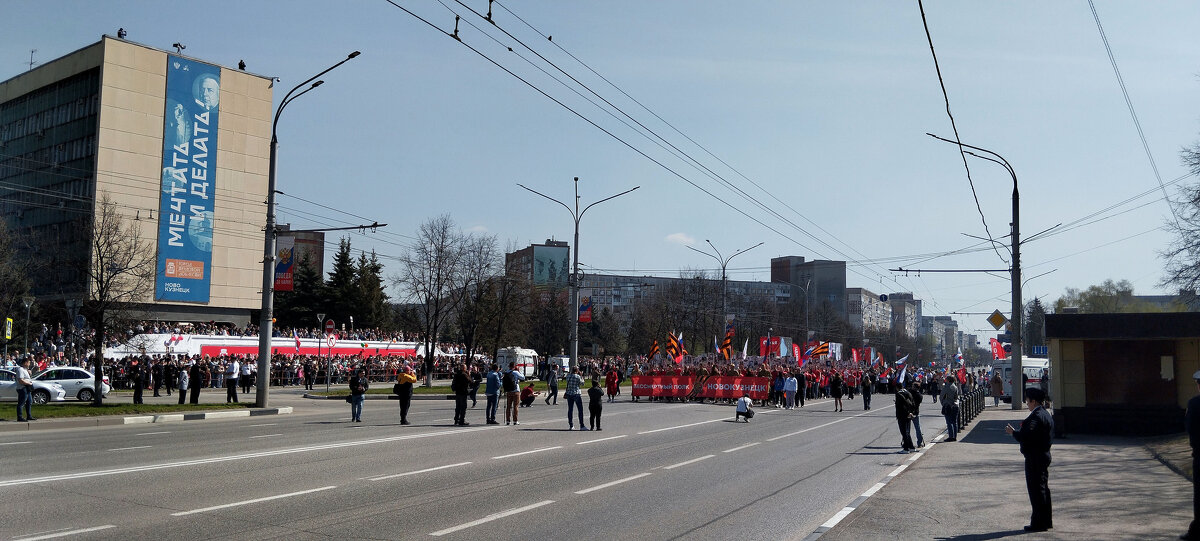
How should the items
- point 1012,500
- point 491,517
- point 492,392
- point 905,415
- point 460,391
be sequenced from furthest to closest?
point 492,392 → point 460,391 → point 905,415 → point 1012,500 → point 491,517

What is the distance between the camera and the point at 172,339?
46.4 metres

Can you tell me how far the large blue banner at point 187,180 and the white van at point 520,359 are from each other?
23.2m

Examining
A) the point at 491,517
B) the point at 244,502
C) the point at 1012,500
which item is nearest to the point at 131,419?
the point at 244,502

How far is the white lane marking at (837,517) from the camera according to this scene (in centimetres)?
980

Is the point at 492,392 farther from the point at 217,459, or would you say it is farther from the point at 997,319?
the point at 997,319

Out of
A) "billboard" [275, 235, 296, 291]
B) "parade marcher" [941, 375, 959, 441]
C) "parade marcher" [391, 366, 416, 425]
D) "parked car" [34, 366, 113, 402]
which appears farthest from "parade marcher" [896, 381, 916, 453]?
"parked car" [34, 366, 113, 402]

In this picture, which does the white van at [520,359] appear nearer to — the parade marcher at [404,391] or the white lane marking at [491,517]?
the parade marcher at [404,391]

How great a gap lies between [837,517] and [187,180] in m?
67.0

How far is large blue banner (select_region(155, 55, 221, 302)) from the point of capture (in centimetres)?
6594

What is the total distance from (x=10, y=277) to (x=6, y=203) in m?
34.2

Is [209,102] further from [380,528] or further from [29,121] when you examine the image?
[380,528]

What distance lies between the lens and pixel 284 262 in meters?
30.8

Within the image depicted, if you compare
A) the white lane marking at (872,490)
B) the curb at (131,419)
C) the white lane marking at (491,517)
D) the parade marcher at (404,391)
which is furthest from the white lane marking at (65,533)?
the curb at (131,419)

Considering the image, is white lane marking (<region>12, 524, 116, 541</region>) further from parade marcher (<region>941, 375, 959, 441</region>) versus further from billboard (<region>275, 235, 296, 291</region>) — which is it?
billboard (<region>275, 235, 296, 291</region>)
